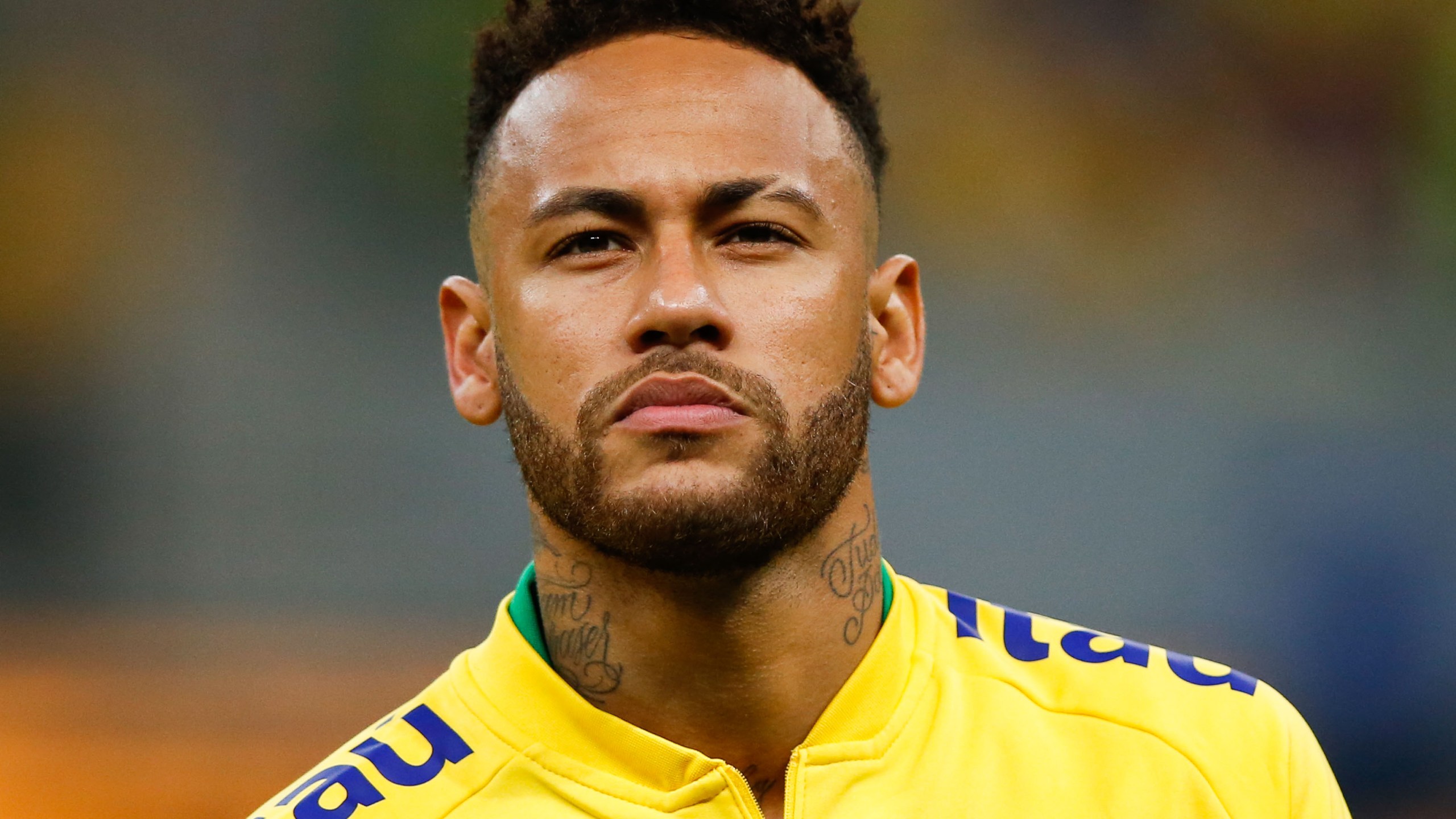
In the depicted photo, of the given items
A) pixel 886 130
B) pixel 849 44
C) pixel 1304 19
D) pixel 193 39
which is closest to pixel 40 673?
pixel 193 39

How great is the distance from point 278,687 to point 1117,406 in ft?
13.1

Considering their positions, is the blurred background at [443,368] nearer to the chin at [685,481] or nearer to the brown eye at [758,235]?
the brown eye at [758,235]

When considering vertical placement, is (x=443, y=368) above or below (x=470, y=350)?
above

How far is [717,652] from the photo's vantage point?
6.55 ft

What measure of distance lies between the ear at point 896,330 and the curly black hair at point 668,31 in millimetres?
159

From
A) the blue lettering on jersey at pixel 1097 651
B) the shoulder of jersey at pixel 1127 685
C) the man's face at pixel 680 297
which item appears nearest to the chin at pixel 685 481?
the man's face at pixel 680 297

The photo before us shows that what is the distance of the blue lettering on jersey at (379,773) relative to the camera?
77.4 inches

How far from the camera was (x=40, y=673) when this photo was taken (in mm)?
6262

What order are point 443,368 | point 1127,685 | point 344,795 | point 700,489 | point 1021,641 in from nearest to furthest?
point 700,489 → point 344,795 → point 1127,685 → point 1021,641 → point 443,368

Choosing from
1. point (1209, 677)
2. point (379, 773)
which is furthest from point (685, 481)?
point (1209, 677)

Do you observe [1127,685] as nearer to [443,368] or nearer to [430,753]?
[430,753]

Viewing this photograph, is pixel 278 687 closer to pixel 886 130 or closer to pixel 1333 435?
pixel 886 130

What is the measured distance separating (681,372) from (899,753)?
0.62 meters

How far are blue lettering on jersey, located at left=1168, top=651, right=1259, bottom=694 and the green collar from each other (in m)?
0.43
